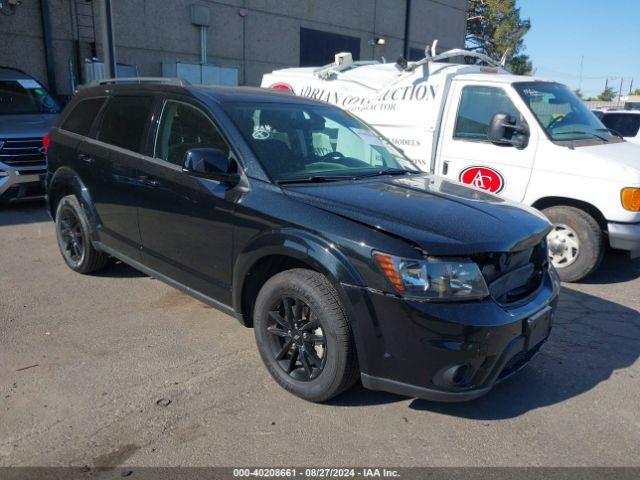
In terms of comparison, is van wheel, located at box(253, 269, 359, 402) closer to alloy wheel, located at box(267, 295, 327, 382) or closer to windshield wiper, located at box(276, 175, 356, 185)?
alloy wheel, located at box(267, 295, 327, 382)

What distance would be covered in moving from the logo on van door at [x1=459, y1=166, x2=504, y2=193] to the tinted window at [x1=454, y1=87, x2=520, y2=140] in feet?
1.18

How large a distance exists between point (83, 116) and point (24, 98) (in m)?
5.18

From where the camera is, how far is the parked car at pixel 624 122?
1093cm

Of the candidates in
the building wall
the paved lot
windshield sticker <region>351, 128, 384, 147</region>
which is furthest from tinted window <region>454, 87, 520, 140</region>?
the building wall

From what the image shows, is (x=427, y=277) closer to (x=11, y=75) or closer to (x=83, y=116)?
(x=83, y=116)

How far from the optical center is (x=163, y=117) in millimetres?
4164

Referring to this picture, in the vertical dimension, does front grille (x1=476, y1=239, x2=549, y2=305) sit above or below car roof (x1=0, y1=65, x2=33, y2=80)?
below

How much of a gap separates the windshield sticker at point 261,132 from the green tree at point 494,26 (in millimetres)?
35962

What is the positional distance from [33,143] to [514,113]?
261 inches

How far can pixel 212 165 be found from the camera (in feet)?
11.2

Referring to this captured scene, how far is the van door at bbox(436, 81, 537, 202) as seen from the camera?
19.1 ft

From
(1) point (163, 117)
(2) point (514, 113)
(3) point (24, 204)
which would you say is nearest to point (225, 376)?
(1) point (163, 117)

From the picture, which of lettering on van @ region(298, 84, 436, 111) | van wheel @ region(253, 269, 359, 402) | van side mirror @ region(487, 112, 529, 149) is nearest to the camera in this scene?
van wheel @ region(253, 269, 359, 402)

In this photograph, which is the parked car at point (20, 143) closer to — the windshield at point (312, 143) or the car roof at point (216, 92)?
the car roof at point (216, 92)
